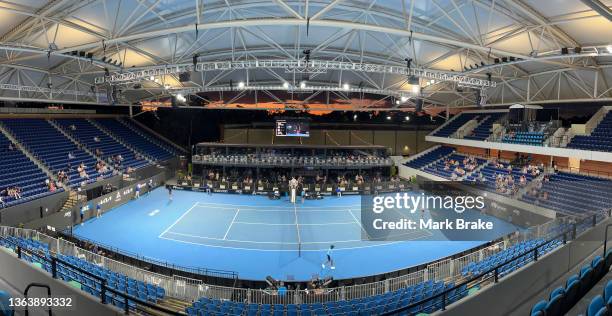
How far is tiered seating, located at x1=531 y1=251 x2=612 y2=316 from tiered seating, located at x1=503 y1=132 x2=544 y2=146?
21376mm

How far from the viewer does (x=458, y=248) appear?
1831 cm

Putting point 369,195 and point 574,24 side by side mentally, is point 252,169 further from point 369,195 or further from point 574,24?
point 574,24

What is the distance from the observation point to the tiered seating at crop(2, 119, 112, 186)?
25.8 metres

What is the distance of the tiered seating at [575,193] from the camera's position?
19.9 meters

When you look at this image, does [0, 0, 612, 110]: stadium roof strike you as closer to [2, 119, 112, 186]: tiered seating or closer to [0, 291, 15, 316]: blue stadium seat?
[2, 119, 112, 186]: tiered seating

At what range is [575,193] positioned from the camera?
2211cm

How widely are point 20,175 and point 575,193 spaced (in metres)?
35.1

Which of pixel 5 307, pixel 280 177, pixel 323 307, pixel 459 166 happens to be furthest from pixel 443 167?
pixel 5 307

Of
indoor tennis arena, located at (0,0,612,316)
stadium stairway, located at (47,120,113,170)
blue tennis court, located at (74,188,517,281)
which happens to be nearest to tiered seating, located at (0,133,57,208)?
indoor tennis arena, located at (0,0,612,316)

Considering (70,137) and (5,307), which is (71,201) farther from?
(5,307)

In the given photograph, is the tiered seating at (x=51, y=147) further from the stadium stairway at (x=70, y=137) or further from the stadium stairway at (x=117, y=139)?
the stadium stairway at (x=117, y=139)

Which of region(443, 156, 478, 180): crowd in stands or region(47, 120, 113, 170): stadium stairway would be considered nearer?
region(47, 120, 113, 170): stadium stairway

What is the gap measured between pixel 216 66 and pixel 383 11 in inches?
388

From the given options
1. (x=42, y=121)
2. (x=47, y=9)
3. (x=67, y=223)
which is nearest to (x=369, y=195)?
(x=67, y=223)
